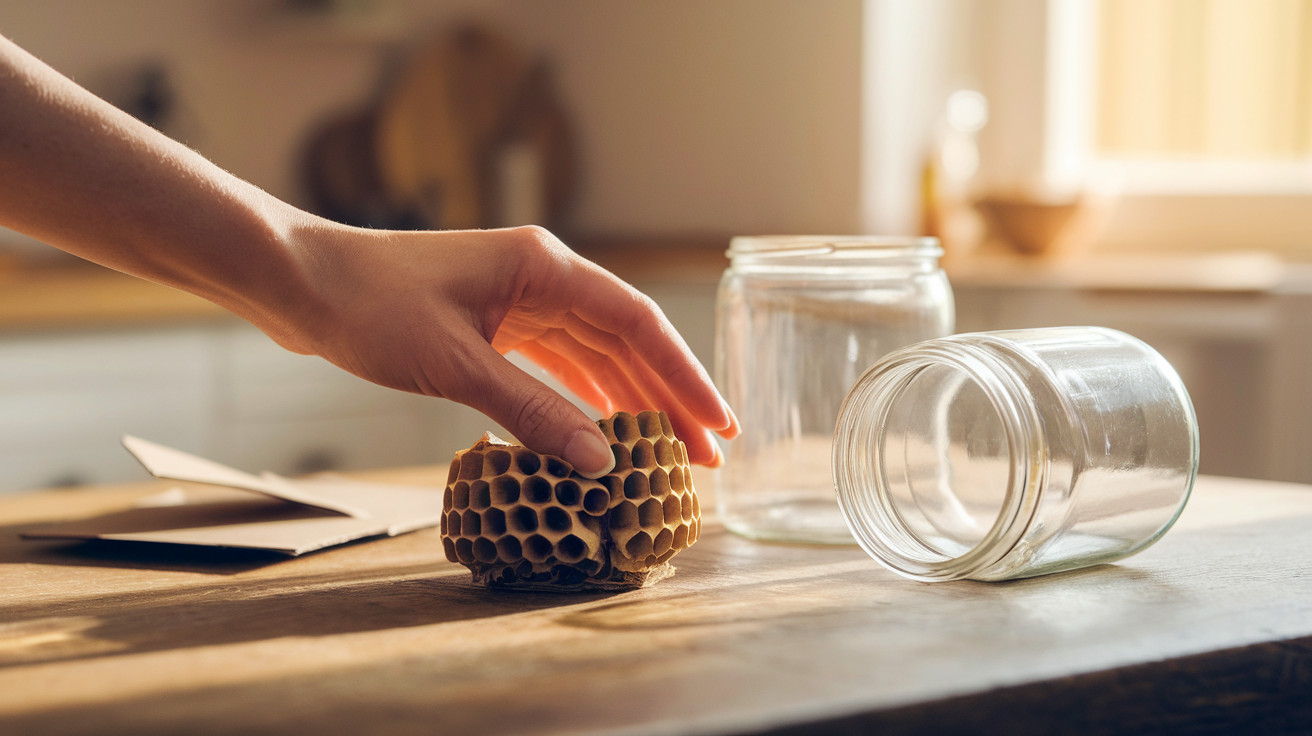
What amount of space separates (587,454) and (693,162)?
7.51 ft

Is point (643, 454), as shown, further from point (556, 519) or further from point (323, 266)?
point (323, 266)

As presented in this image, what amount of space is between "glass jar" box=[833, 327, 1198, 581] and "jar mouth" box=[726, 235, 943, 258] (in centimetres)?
11

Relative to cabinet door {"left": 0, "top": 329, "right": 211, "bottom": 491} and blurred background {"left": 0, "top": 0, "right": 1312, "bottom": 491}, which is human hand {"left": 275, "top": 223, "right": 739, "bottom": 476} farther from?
cabinet door {"left": 0, "top": 329, "right": 211, "bottom": 491}

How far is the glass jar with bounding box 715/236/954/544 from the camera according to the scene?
877mm

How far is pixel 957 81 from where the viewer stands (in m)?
2.66

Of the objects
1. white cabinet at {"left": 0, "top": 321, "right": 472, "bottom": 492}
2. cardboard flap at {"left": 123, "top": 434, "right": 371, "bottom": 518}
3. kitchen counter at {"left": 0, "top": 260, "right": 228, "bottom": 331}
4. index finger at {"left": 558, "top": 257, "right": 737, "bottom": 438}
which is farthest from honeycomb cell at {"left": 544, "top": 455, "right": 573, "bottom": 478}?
white cabinet at {"left": 0, "top": 321, "right": 472, "bottom": 492}

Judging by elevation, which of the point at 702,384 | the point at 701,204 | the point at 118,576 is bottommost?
the point at 118,576

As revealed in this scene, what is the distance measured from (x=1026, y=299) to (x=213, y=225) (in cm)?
161

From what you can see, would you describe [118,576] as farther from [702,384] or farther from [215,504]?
[702,384]

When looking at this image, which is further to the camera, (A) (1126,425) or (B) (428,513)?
(B) (428,513)

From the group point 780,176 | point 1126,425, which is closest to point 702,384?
point 1126,425

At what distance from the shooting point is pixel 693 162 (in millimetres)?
2885

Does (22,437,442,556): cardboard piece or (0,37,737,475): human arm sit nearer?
(0,37,737,475): human arm

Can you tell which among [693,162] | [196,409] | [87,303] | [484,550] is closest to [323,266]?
[484,550]
